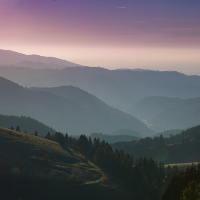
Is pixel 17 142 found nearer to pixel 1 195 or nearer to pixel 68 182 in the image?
pixel 68 182

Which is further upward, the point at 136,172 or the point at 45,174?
the point at 45,174

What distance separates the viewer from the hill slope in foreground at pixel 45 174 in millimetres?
86375

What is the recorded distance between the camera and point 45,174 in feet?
324

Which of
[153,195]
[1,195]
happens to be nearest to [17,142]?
[1,195]

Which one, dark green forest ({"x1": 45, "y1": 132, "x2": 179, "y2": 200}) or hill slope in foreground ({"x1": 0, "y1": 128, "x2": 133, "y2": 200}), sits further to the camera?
dark green forest ({"x1": 45, "y1": 132, "x2": 179, "y2": 200})

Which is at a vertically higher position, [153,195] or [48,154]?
[48,154]

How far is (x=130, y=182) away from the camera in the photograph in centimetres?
11900

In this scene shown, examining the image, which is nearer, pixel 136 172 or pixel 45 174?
pixel 45 174

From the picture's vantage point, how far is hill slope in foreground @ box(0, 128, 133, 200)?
283 ft

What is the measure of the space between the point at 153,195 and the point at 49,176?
4607cm

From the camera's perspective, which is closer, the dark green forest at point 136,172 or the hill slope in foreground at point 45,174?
the hill slope in foreground at point 45,174

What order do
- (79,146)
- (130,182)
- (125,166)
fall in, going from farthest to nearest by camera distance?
(79,146) < (125,166) < (130,182)

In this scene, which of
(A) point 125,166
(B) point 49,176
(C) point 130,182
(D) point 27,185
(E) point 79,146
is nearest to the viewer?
(D) point 27,185

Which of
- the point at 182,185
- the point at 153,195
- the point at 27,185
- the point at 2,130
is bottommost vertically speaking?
the point at 153,195
